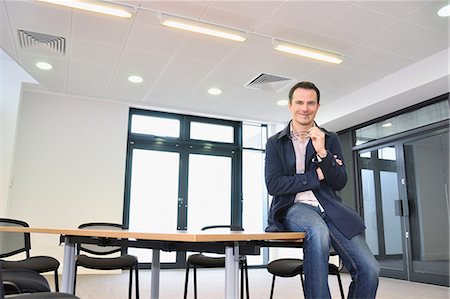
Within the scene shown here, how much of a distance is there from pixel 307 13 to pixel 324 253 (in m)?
2.84

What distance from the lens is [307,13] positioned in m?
3.47

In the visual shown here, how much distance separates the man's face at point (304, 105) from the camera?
149cm

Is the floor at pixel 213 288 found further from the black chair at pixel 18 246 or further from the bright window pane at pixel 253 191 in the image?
the bright window pane at pixel 253 191

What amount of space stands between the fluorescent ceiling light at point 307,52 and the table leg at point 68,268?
2.94m

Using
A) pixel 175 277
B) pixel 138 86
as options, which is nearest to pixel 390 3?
pixel 138 86

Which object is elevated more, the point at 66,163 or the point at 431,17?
the point at 431,17

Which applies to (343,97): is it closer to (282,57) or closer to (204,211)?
(282,57)

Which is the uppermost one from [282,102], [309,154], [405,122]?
[282,102]

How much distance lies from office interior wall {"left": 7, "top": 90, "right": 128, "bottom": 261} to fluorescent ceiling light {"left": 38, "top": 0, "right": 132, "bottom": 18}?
115 inches

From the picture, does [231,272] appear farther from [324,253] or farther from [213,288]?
[213,288]

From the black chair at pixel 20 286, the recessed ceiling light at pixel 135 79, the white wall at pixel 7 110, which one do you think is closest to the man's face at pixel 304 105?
the black chair at pixel 20 286

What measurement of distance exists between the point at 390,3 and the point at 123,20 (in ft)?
8.28

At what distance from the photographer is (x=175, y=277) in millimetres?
5176

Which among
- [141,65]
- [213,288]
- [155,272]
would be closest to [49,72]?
[141,65]
